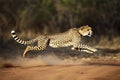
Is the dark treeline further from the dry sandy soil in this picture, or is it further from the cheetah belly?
the dry sandy soil

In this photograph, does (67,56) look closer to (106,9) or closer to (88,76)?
(88,76)

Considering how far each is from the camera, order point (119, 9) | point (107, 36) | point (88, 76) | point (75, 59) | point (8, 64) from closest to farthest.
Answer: point (88, 76) < point (8, 64) < point (75, 59) < point (107, 36) < point (119, 9)

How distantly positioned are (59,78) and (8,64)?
275 cm

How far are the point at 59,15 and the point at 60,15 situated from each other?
6 centimetres

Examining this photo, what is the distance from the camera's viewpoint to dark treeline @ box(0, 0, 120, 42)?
2128 cm

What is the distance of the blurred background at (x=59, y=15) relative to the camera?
21156mm

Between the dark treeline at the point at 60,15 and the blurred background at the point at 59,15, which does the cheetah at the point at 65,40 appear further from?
the dark treeline at the point at 60,15

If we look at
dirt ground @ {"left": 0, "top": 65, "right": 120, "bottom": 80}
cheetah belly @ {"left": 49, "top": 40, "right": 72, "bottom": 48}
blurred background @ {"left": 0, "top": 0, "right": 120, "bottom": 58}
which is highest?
blurred background @ {"left": 0, "top": 0, "right": 120, "bottom": 58}

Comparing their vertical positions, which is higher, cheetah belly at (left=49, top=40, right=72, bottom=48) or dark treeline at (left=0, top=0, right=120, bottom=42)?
dark treeline at (left=0, top=0, right=120, bottom=42)

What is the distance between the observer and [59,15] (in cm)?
2219

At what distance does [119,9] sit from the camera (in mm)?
21516

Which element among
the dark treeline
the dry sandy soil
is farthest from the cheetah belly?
the dark treeline

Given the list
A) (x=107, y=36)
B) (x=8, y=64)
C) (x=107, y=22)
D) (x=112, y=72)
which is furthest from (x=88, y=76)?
(x=107, y=22)

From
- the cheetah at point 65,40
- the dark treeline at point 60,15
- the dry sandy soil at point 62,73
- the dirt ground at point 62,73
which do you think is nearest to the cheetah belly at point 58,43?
the cheetah at point 65,40
